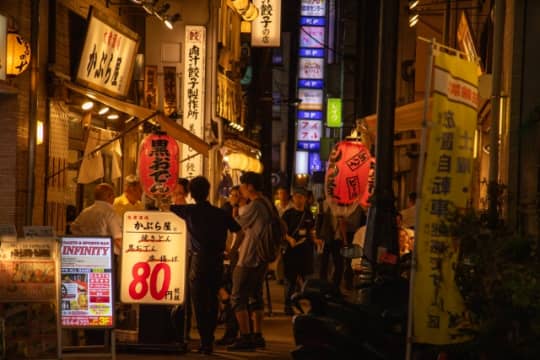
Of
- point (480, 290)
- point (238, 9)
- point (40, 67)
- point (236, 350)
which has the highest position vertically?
point (238, 9)

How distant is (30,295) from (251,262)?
408 centimetres

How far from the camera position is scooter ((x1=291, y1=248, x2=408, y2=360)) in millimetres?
8836

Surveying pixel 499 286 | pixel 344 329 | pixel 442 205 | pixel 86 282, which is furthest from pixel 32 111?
pixel 499 286

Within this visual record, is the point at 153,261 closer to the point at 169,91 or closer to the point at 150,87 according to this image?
the point at 150,87

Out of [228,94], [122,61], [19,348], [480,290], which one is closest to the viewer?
[480,290]

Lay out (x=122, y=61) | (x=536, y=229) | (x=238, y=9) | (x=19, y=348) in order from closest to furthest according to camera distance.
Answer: (x=19, y=348) → (x=536, y=229) → (x=122, y=61) → (x=238, y=9)

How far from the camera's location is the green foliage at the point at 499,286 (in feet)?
24.3

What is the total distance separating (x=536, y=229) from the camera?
11477 mm

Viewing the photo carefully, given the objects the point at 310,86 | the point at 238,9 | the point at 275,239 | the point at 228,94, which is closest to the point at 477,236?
the point at 275,239

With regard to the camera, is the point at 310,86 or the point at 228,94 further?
the point at 310,86

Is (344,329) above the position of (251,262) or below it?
below

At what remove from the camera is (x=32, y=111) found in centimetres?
1424

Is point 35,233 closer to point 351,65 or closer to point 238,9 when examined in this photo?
point 238,9

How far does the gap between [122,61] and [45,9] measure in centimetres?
303
